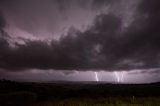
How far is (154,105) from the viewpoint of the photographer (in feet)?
79.6

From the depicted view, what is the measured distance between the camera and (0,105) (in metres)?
45.2

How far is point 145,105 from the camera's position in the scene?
24672 mm

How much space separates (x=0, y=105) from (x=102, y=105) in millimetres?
27767

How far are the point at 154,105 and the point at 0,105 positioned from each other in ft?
106

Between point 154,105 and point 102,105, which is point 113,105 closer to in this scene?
point 102,105

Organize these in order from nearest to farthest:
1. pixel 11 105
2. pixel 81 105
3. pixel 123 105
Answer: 1. pixel 123 105
2. pixel 81 105
3. pixel 11 105

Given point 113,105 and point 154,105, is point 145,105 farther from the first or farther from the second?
point 113,105

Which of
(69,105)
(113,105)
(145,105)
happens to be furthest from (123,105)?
(69,105)

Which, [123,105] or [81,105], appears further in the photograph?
[81,105]

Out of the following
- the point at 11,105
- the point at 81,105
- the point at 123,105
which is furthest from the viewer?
the point at 11,105

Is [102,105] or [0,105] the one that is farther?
[0,105]

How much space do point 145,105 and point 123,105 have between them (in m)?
2.66

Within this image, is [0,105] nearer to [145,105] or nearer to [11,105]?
[11,105]

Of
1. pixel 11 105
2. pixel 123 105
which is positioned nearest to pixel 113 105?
pixel 123 105
